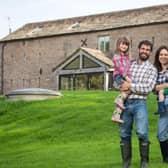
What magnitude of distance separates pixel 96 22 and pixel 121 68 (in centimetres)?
4186

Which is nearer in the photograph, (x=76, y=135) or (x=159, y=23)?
(x=76, y=135)

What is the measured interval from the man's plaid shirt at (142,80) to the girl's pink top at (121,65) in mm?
86

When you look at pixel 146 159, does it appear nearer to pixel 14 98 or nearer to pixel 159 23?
pixel 14 98

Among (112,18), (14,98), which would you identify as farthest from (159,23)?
(14,98)

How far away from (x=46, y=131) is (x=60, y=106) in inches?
212

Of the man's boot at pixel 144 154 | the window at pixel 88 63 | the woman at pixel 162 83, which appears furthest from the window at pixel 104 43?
the man's boot at pixel 144 154

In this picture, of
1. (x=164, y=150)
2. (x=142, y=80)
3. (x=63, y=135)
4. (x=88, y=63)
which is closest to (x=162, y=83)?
(x=142, y=80)

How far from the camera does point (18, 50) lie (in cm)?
5472

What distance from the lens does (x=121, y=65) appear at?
8781mm

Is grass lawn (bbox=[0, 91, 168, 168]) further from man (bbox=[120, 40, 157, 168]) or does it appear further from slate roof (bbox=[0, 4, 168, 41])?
slate roof (bbox=[0, 4, 168, 41])

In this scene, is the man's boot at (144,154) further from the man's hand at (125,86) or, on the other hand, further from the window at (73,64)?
the window at (73,64)

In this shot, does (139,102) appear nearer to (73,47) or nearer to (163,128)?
(163,128)

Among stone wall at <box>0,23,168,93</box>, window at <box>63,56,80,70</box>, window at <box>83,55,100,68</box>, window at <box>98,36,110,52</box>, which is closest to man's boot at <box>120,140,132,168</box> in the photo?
window at <box>83,55,100,68</box>

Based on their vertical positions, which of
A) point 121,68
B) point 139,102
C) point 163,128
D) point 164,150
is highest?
point 121,68
